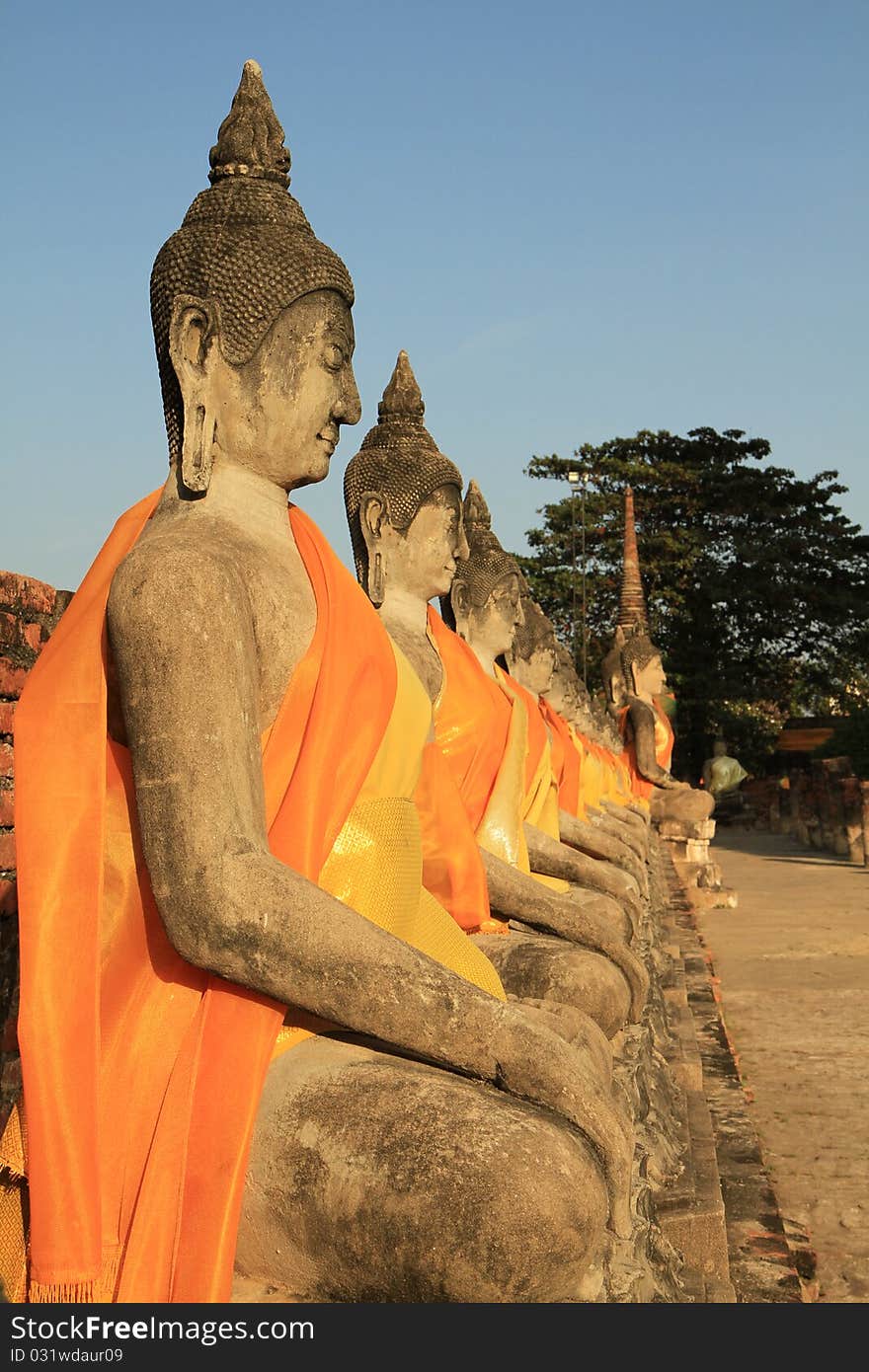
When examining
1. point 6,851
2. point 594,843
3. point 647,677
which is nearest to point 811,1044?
point 594,843

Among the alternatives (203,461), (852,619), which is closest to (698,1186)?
(203,461)

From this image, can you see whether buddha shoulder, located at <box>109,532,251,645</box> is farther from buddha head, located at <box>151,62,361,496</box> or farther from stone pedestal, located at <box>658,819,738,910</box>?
stone pedestal, located at <box>658,819,738,910</box>

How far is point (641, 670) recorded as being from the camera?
19.4 m

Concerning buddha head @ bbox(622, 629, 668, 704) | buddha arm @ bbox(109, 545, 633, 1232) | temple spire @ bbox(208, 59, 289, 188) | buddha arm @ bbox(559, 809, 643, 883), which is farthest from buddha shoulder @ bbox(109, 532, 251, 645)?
buddha head @ bbox(622, 629, 668, 704)

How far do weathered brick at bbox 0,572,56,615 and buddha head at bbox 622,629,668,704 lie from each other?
1568cm

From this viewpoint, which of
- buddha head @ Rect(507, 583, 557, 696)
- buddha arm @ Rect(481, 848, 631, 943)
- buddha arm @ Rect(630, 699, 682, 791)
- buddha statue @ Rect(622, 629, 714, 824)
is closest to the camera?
buddha arm @ Rect(481, 848, 631, 943)

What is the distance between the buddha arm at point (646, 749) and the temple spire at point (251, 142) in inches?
556

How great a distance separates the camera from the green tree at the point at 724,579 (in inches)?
1332

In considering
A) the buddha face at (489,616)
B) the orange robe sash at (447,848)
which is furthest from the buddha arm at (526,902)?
the buddha face at (489,616)

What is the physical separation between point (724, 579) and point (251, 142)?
32.6 m

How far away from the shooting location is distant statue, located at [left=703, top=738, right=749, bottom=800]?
30.5 m

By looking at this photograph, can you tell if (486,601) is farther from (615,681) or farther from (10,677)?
(615,681)

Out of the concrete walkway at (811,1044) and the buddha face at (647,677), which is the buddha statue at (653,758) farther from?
the concrete walkway at (811,1044)

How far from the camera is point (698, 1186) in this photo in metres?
4.12
